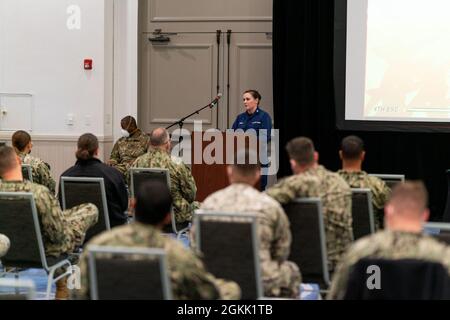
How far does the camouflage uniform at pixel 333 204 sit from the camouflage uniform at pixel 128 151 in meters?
4.24

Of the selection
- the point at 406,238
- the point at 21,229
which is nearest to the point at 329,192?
the point at 406,238

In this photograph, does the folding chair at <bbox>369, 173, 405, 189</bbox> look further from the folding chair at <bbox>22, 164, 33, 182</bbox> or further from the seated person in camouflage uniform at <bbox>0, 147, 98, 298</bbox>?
the folding chair at <bbox>22, 164, 33, 182</bbox>

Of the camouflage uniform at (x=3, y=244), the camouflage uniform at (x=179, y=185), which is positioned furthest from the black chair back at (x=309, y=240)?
the camouflage uniform at (x=179, y=185)

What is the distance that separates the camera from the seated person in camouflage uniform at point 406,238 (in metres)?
2.51

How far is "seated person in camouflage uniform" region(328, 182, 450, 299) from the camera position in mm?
2512

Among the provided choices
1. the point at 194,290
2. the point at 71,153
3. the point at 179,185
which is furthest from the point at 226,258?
the point at 71,153

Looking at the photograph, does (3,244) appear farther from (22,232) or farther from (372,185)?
(372,185)

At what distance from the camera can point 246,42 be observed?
9.40m

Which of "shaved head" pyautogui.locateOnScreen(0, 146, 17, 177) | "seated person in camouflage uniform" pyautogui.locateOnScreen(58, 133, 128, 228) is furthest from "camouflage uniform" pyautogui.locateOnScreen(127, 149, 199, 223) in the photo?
"shaved head" pyautogui.locateOnScreen(0, 146, 17, 177)

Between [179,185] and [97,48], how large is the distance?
3.78 m

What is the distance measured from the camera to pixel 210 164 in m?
7.91

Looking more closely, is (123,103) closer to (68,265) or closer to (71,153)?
(71,153)

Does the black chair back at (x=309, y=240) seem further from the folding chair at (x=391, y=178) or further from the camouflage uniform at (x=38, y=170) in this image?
the camouflage uniform at (x=38, y=170)

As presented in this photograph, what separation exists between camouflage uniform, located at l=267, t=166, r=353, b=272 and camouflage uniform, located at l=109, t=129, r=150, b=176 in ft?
13.9
